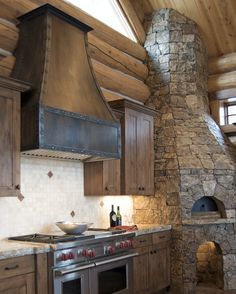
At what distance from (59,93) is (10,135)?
2.20 ft

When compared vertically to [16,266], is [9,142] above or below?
above

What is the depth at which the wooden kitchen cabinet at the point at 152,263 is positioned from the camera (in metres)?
4.91

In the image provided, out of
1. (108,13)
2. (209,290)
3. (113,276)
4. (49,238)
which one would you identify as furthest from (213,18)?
(49,238)

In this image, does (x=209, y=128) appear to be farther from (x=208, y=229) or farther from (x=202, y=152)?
(x=208, y=229)

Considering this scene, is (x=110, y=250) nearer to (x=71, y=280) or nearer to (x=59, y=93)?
(x=71, y=280)

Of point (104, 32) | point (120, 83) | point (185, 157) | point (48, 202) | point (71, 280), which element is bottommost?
point (71, 280)

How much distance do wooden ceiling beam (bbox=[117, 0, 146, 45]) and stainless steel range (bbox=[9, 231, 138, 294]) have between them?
344cm

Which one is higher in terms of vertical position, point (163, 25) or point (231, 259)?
point (163, 25)

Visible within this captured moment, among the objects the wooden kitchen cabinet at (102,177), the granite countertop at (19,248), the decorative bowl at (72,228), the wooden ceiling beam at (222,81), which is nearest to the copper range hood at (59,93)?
the wooden kitchen cabinet at (102,177)

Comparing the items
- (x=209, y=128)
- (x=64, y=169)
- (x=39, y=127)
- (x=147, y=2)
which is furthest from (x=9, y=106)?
(x=147, y=2)

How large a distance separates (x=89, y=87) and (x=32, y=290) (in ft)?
7.13

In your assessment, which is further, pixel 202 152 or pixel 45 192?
pixel 202 152

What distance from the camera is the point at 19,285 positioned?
3.30 metres

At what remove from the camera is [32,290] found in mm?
3420
